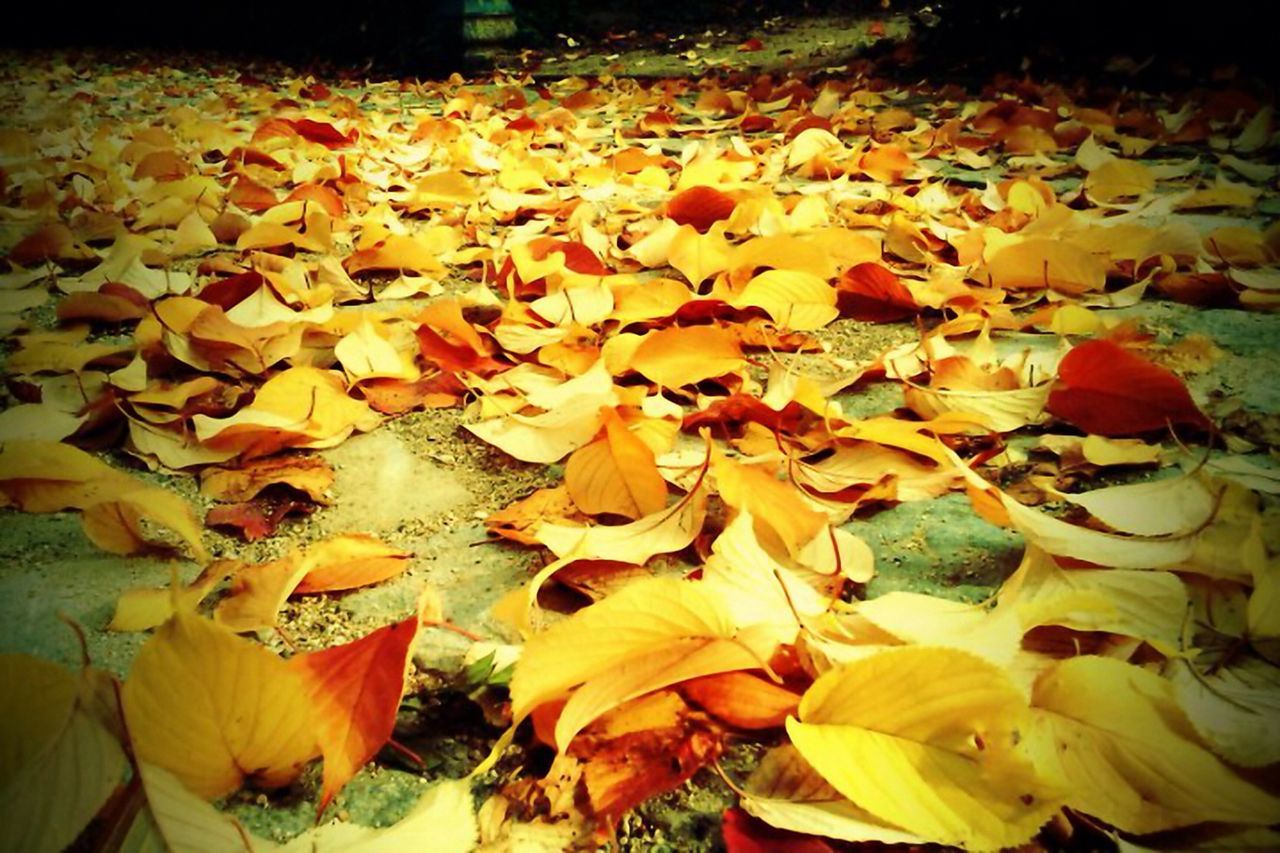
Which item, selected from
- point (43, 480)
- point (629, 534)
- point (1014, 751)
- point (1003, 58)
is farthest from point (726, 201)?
point (1003, 58)

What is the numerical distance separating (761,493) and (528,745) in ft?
0.88

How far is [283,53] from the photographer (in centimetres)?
661

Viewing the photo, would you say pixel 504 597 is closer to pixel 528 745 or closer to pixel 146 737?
pixel 528 745

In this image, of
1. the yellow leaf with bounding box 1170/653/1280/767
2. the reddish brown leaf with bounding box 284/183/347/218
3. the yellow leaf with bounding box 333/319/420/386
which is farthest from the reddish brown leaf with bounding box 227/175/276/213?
the yellow leaf with bounding box 1170/653/1280/767

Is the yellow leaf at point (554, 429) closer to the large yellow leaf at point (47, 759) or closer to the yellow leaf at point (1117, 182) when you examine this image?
the large yellow leaf at point (47, 759)

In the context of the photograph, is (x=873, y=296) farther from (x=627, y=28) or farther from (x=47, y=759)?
(x=627, y=28)

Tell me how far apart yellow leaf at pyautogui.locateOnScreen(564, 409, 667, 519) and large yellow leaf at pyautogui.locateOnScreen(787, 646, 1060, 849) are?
0.28 m

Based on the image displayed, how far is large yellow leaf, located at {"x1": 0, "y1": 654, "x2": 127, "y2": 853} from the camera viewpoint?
14.2 inches

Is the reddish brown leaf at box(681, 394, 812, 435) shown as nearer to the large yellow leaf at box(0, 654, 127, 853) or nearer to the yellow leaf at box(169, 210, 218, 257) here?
the large yellow leaf at box(0, 654, 127, 853)

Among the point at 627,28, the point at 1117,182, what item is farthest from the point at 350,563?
the point at 627,28

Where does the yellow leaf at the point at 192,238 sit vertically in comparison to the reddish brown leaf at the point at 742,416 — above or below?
above

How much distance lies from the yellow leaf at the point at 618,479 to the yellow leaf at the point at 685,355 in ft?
0.70

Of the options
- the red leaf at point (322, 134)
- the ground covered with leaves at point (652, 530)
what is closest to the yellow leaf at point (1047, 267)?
the ground covered with leaves at point (652, 530)

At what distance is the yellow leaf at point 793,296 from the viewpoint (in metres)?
1.07
